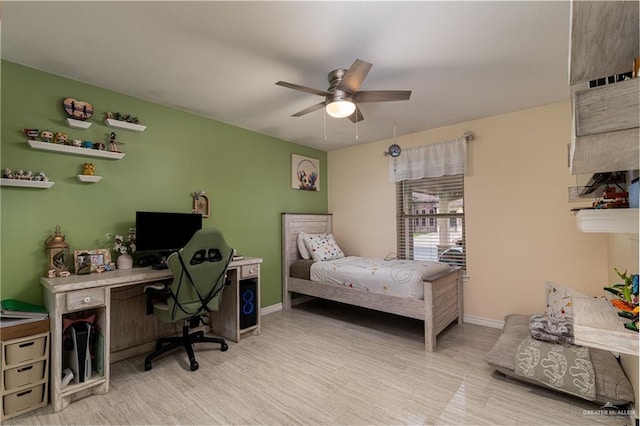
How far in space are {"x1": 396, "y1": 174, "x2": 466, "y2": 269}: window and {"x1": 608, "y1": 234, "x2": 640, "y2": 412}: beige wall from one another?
4.60 feet

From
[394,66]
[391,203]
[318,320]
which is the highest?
[394,66]

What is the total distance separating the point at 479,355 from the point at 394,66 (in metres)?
2.69

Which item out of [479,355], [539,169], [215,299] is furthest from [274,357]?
[539,169]

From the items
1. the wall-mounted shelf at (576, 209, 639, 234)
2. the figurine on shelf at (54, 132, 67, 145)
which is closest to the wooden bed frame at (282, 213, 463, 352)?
the wall-mounted shelf at (576, 209, 639, 234)

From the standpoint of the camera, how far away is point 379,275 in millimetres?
3320

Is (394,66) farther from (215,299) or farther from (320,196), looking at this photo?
(320,196)

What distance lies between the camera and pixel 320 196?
511cm

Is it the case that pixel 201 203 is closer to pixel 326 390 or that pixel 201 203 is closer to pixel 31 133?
pixel 31 133

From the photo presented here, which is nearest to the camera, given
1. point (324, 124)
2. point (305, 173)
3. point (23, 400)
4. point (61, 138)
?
point (23, 400)

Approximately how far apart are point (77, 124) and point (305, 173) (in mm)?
2910

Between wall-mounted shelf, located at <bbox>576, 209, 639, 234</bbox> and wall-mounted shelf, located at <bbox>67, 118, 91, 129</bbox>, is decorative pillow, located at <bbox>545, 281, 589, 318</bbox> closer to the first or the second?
wall-mounted shelf, located at <bbox>576, 209, 639, 234</bbox>

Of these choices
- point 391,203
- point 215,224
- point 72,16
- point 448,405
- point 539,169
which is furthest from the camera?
point 391,203

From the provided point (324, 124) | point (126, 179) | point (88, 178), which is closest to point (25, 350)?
point (88, 178)

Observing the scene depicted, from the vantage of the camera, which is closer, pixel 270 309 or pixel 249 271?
pixel 249 271
